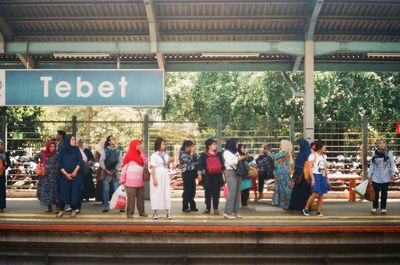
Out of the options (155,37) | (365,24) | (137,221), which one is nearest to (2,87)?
(155,37)

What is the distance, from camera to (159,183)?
8.56 metres

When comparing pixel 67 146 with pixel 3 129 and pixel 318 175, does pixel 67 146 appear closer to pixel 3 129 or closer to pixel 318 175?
pixel 3 129

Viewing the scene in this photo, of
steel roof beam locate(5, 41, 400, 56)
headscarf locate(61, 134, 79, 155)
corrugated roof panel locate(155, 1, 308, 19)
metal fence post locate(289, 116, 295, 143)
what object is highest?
corrugated roof panel locate(155, 1, 308, 19)

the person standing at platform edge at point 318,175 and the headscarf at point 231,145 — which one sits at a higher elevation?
the headscarf at point 231,145

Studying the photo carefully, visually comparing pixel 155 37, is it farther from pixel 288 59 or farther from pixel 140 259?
pixel 140 259

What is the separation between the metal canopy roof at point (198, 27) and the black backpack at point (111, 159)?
2.33 meters

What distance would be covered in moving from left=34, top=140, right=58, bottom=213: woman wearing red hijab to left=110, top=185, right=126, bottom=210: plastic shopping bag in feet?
3.91

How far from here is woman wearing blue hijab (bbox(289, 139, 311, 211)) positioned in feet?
30.2

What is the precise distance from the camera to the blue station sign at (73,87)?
9.12m

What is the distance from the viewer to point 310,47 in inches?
400

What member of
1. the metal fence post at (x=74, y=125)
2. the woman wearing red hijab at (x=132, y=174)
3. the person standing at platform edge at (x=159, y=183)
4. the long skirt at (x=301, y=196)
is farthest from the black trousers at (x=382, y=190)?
the metal fence post at (x=74, y=125)

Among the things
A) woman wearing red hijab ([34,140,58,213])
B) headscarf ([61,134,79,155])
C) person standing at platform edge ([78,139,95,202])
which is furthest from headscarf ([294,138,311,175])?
woman wearing red hijab ([34,140,58,213])

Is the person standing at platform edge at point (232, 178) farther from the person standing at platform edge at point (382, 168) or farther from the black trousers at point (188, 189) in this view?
the person standing at platform edge at point (382, 168)

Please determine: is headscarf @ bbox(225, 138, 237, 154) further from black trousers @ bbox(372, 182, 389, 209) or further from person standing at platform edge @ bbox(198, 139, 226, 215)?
black trousers @ bbox(372, 182, 389, 209)
